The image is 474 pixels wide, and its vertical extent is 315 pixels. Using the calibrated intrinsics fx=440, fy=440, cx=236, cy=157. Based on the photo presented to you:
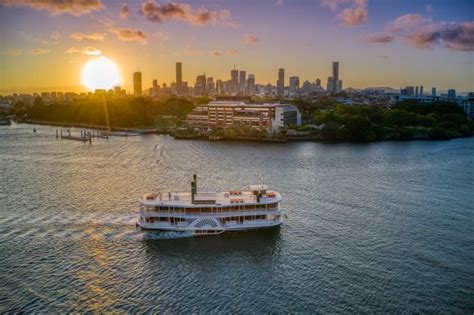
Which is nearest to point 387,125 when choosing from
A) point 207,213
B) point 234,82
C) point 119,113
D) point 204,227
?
point 119,113

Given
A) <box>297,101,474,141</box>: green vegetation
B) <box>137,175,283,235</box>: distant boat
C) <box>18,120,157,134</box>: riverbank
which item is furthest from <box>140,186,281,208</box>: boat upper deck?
<box>18,120,157,134</box>: riverbank

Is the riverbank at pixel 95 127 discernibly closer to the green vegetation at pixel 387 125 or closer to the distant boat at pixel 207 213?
the green vegetation at pixel 387 125

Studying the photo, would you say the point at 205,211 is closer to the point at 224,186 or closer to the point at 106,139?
the point at 224,186

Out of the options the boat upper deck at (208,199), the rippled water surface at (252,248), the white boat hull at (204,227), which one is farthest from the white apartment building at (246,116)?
the white boat hull at (204,227)

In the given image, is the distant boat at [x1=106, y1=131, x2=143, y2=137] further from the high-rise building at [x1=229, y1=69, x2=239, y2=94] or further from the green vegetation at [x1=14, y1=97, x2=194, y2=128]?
the high-rise building at [x1=229, y1=69, x2=239, y2=94]

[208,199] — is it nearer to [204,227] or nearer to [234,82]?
[204,227]

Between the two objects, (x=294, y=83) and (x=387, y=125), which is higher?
(x=294, y=83)
